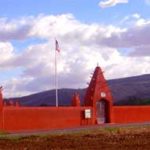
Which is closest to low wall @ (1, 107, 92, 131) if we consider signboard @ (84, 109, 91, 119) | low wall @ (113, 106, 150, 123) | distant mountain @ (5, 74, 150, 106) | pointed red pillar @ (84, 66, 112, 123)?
signboard @ (84, 109, 91, 119)

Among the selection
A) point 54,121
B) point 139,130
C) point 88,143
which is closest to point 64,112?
point 54,121

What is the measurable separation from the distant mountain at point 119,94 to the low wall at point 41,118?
1221 inches

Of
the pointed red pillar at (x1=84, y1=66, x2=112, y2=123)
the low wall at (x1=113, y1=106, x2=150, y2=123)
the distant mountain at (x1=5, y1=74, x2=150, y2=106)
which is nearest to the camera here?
the pointed red pillar at (x1=84, y1=66, x2=112, y2=123)

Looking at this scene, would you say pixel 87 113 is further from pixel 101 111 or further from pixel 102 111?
pixel 102 111

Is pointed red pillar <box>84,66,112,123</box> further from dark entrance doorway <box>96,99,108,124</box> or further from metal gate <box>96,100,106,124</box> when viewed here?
metal gate <box>96,100,106,124</box>

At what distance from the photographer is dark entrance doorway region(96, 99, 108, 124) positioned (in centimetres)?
5988

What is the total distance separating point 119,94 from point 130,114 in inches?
1579

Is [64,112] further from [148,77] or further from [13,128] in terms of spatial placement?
[148,77]

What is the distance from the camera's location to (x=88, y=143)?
103 ft

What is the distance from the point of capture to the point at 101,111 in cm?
6009

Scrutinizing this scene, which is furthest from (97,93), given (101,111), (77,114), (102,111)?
(77,114)

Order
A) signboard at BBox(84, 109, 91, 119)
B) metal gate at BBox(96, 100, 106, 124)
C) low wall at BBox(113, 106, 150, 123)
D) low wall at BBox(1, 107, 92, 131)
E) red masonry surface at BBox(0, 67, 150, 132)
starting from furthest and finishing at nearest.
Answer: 1. low wall at BBox(113, 106, 150, 123)
2. metal gate at BBox(96, 100, 106, 124)
3. signboard at BBox(84, 109, 91, 119)
4. red masonry surface at BBox(0, 67, 150, 132)
5. low wall at BBox(1, 107, 92, 131)

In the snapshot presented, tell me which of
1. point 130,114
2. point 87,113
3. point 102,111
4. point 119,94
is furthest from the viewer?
point 119,94

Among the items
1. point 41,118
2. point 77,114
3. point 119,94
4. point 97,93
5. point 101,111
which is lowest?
point 41,118
